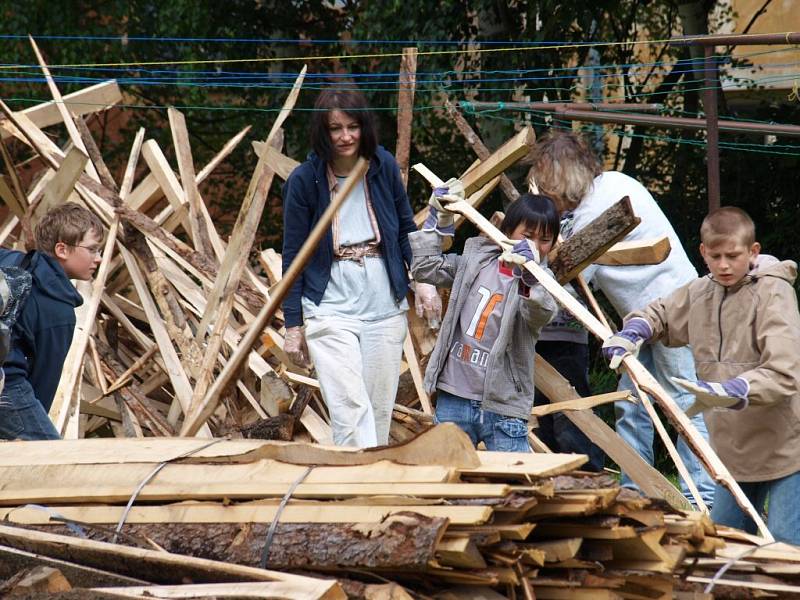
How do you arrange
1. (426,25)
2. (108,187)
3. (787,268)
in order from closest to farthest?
1. (787,268)
2. (108,187)
3. (426,25)

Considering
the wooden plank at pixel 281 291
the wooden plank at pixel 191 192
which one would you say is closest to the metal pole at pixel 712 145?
the wooden plank at pixel 191 192

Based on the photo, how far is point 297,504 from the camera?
384cm

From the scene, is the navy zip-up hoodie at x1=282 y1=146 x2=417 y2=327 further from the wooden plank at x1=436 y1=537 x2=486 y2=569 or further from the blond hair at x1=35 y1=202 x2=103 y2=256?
the wooden plank at x1=436 y1=537 x2=486 y2=569

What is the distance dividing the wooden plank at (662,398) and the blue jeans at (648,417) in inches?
50.1

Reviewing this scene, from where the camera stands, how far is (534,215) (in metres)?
5.43

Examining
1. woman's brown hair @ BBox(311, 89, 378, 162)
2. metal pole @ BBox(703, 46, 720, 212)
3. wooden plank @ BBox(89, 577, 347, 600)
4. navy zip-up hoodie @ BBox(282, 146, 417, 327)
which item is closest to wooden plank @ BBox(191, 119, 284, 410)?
navy zip-up hoodie @ BBox(282, 146, 417, 327)

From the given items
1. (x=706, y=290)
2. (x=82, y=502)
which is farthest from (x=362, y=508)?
(x=706, y=290)

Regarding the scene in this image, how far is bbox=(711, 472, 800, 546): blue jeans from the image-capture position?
489 centimetres

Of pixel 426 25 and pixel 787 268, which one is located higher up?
pixel 426 25

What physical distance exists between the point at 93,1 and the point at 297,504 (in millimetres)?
11093

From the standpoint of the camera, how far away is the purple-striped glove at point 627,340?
5055 mm

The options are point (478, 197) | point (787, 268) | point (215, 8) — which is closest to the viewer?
point (787, 268)

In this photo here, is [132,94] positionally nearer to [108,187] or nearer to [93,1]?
[93,1]

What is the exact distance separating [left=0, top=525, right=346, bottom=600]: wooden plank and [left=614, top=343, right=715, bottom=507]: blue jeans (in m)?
3.11
